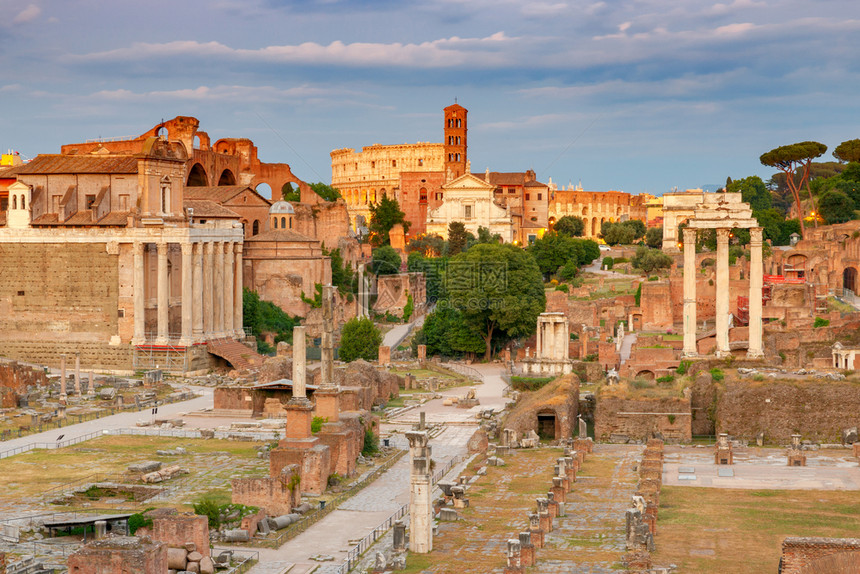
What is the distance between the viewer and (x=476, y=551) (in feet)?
85.0

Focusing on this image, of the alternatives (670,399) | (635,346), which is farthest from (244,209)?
(670,399)

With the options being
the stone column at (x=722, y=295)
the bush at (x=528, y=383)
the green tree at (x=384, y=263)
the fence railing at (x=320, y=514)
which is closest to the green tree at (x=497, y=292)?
the bush at (x=528, y=383)

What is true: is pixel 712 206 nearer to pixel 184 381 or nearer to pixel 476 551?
pixel 184 381

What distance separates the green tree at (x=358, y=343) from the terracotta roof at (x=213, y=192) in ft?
48.9

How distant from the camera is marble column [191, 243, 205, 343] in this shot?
2420 inches

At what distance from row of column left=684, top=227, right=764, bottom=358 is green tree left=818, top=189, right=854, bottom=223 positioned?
4892 centimetres

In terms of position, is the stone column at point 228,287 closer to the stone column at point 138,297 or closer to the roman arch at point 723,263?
the stone column at point 138,297

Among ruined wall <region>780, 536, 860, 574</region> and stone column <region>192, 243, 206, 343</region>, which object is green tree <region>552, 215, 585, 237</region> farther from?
ruined wall <region>780, 536, 860, 574</region>

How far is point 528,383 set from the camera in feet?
186

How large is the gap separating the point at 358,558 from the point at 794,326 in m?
40.2

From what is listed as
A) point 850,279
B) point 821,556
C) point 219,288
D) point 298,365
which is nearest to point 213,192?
point 219,288

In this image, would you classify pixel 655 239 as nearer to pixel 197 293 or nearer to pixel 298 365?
pixel 197 293

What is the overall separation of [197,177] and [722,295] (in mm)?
42385

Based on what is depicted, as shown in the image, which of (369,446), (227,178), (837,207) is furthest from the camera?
(837,207)
